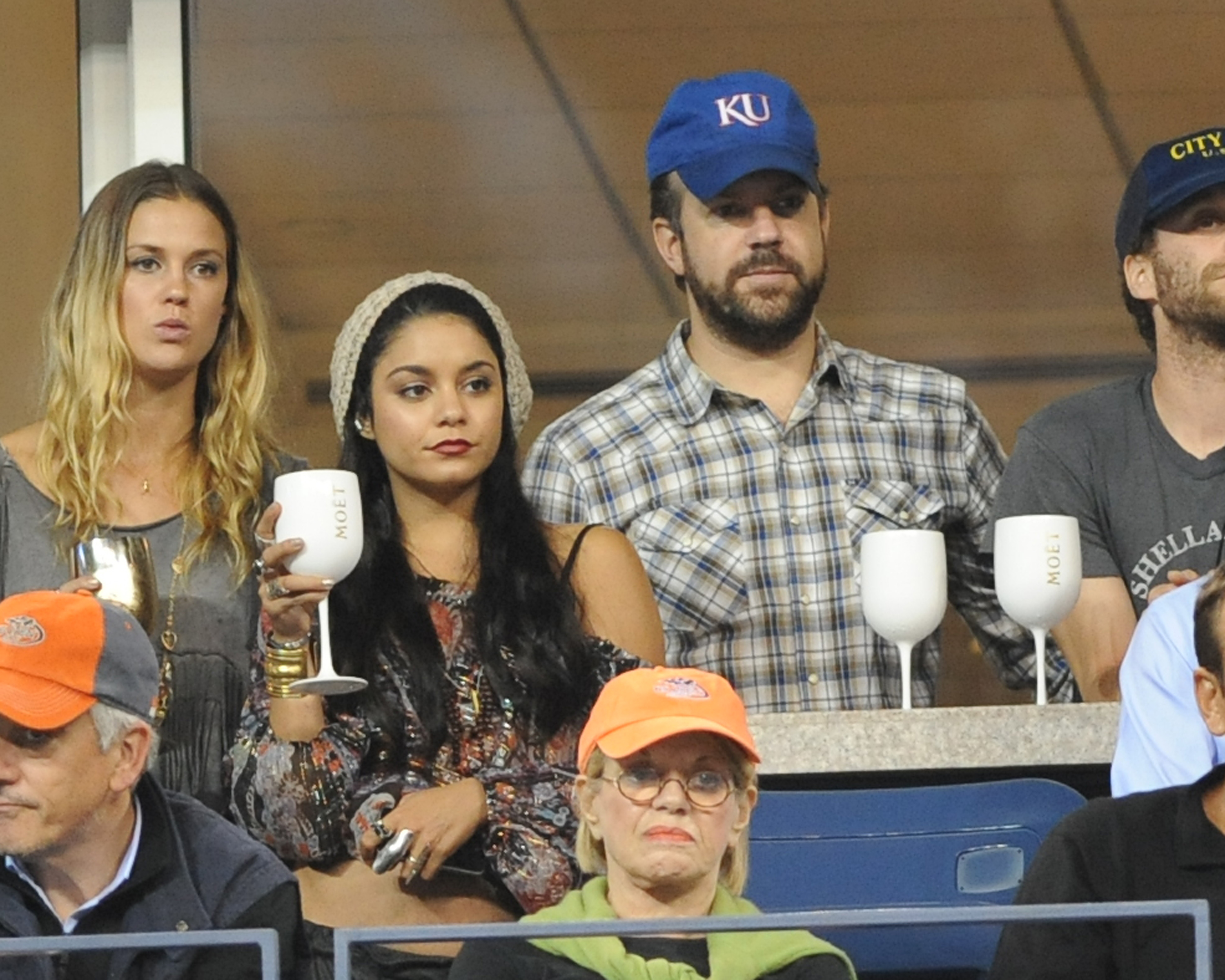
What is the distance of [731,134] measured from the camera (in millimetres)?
3891

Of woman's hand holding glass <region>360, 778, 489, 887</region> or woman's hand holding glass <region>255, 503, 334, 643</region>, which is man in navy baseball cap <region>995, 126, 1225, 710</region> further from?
woman's hand holding glass <region>255, 503, 334, 643</region>

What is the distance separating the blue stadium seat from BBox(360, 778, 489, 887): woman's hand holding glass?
0.34m

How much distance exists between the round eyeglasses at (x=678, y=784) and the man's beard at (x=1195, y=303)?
144 centimetres

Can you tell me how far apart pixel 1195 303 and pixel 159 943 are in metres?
2.25

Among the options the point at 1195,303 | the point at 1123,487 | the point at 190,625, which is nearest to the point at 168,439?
the point at 190,625

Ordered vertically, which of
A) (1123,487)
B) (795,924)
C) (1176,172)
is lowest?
(795,924)

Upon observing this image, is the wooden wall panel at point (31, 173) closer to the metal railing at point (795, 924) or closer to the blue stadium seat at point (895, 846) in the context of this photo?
the blue stadium seat at point (895, 846)

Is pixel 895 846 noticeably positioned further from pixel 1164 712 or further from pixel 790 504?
pixel 790 504

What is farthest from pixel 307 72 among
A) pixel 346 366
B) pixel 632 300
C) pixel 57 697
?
pixel 57 697

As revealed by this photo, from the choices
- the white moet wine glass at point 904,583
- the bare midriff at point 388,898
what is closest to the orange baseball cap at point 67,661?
the bare midriff at point 388,898

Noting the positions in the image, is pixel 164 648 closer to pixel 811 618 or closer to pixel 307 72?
pixel 811 618

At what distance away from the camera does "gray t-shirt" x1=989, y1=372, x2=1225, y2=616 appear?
361cm

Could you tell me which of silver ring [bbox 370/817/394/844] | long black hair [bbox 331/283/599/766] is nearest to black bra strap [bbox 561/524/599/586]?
long black hair [bbox 331/283/599/766]

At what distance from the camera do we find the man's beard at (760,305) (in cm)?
389
